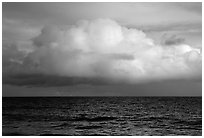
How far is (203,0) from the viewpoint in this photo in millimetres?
8188

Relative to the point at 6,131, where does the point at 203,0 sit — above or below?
above

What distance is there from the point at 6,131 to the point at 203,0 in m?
8.71

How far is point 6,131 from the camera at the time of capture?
10922 millimetres

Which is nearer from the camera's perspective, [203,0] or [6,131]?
[203,0]
